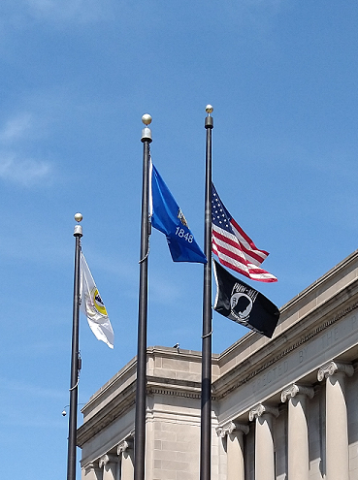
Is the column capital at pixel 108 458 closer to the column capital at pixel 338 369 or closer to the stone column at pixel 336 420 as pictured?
the stone column at pixel 336 420

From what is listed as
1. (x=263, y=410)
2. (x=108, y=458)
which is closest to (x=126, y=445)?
(x=108, y=458)

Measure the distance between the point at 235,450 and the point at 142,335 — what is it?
24.0 m

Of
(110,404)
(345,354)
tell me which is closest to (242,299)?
→ (345,354)

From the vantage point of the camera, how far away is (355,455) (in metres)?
37.7

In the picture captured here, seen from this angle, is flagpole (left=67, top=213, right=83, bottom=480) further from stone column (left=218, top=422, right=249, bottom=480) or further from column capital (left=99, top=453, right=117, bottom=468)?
column capital (left=99, top=453, right=117, bottom=468)

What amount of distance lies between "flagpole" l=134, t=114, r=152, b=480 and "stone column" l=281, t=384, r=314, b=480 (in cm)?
1739

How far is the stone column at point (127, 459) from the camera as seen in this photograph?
4975cm

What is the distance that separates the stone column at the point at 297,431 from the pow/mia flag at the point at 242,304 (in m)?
15.9

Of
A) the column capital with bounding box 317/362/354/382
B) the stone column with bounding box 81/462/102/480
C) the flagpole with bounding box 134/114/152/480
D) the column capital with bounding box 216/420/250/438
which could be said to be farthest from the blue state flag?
the stone column with bounding box 81/462/102/480

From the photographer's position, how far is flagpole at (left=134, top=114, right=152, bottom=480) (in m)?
23.6

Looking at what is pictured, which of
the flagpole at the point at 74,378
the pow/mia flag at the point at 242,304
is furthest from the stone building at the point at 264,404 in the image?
the pow/mia flag at the point at 242,304

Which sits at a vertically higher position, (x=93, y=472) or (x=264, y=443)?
(x=93, y=472)

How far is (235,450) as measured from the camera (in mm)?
46906

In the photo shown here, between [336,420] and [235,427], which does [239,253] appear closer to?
[336,420]
